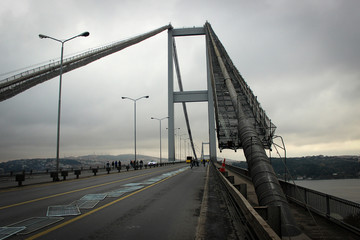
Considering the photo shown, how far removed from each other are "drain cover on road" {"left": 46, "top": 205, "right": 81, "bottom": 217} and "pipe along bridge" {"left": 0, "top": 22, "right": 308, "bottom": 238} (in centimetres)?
567

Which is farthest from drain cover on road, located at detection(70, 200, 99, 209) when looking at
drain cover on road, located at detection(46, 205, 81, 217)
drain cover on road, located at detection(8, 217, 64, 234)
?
drain cover on road, located at detection(8, 217, 64, 234)

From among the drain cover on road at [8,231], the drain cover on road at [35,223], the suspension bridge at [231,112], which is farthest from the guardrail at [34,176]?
the drain cover on road at [8,231]

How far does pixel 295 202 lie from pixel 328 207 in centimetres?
275

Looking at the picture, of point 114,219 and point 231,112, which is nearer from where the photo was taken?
point 114,219

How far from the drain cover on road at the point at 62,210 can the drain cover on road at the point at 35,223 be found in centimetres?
51

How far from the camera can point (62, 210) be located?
8.35 meters

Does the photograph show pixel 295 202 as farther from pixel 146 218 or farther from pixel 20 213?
pixel 20 213

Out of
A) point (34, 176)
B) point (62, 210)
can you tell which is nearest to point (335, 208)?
point (62, 210)

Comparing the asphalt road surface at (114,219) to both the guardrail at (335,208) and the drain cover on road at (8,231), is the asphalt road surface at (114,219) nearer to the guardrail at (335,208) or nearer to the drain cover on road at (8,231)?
the drain cover on road at (8,231)

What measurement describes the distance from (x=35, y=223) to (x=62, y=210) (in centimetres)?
174

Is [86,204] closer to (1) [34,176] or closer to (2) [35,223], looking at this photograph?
(2) [35,223]

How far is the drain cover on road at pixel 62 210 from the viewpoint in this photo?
7.74 metres

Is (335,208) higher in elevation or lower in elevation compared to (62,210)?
higher

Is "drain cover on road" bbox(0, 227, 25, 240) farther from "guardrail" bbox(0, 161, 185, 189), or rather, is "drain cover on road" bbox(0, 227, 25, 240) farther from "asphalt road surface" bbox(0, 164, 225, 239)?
"guardrail" bbox(0, 161, 185, 189)
